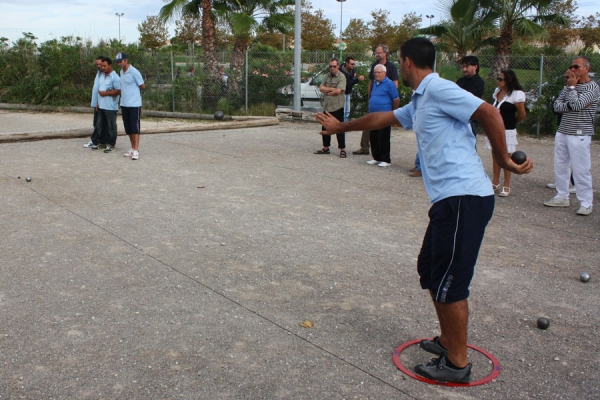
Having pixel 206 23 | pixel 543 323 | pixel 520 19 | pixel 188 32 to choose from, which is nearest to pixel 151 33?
pixel 188 32

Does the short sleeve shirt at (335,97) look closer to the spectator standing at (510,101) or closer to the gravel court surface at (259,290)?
the gravel court surface at (259,290)

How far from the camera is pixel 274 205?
797 cm

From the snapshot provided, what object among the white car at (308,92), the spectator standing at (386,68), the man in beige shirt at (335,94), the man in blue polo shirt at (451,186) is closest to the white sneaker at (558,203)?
the spectator standing at (386,68)

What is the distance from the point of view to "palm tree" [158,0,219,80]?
20.5m

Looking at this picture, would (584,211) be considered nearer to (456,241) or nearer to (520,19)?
(456,241)

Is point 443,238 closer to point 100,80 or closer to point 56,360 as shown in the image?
point 56,360

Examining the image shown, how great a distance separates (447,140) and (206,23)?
18.3 metres

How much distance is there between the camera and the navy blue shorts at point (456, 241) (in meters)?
3.50

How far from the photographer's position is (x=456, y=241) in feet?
11.5

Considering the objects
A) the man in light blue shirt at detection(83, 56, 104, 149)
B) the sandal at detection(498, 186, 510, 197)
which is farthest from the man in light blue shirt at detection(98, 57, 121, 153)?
the sandal at detection(498, 186, 510, 197)

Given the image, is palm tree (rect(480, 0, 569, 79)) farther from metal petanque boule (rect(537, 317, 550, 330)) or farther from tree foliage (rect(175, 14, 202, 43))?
tree foliage (rect(175, 14, 202, 43))

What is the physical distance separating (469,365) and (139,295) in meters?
2.60

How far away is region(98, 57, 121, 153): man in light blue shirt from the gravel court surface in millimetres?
2483

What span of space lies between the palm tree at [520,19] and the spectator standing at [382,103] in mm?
9620
